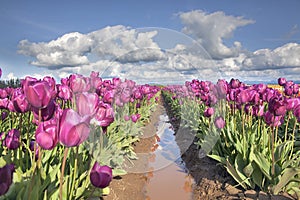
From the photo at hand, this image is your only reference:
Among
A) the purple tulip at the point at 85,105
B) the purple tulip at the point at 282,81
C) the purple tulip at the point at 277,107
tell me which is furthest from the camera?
the purple tulip at the point at 282,81

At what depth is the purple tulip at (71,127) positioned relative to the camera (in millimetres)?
1204

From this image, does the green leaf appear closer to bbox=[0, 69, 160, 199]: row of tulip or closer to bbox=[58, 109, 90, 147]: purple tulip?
bbox=[0, 69, 160, 199]: row of tulip

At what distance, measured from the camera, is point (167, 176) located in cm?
475

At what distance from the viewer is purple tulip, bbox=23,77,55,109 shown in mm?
1366

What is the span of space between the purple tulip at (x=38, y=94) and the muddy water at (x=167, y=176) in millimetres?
2747

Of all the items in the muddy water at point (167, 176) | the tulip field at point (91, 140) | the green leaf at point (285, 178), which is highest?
the tulip field at point (91, 140)

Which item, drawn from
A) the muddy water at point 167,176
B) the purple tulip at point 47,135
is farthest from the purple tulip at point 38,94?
the muddy water at point 167,176

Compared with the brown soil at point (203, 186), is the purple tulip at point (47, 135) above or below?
above

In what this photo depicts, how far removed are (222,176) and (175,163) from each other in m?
1.74

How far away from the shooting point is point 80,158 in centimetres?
265

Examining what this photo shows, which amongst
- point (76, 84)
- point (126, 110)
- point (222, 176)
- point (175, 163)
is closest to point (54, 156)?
point (76, 84)

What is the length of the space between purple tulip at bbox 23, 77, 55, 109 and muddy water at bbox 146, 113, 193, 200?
2.75 m

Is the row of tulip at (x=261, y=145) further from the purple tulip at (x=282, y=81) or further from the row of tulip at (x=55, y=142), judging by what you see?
the row of tulip at (x=55, y=142)

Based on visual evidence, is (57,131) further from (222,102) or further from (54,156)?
(222,102)
